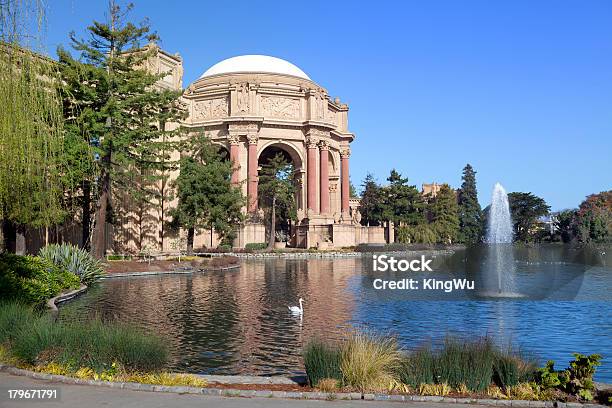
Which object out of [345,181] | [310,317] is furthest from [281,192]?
[310,317]

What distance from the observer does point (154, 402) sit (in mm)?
6410

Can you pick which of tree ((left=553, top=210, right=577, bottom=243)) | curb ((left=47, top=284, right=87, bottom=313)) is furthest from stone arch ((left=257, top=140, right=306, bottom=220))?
tree ((left=553, top=210, right=577, bottom=243))

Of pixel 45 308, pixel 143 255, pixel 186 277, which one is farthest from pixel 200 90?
pixel 45 308

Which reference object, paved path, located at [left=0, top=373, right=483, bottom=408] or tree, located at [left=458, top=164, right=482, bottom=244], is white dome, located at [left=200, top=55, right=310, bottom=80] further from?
paved path, located at [left=0, top=373, right=483, bottom=408]

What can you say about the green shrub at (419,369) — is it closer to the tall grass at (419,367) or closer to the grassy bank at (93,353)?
the tall grass at (419,367)

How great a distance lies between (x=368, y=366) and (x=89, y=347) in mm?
3786

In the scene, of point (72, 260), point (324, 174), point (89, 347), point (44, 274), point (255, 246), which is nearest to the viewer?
point (89, 347)

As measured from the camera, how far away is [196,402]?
6.48m

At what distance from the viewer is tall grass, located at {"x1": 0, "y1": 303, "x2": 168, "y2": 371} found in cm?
763

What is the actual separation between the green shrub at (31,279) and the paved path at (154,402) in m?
7.09

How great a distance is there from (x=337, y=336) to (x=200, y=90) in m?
59.1

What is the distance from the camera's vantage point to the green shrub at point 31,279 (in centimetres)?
1382

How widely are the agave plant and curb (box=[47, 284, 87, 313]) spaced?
3.94 ft

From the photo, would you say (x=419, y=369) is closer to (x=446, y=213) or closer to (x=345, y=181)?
(x=345, y=181)
